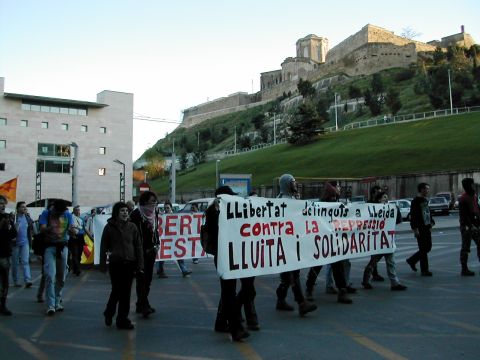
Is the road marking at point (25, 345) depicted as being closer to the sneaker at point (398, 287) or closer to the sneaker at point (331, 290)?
the sneaker at point (331, 290)

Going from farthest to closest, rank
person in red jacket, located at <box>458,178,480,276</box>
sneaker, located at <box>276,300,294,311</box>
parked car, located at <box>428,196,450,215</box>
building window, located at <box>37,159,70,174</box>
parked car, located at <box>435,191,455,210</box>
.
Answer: building window, located at <box>37,159,70,174</box> → parked car, located at <box>435,191,455,210</box> → parked car, located at <box>428,196,450,215</box> → person in red jacket, located at <box>458,178,480,276</box> → sneaker, located at <box>276,300,294,311</box>

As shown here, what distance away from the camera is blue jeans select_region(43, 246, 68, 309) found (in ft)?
26.7

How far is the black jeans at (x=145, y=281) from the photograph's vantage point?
767cm

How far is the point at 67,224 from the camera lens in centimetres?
849

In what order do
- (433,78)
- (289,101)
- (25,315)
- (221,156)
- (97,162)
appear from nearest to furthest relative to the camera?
(25,315) → (97,162) → (433,78) → (221,156) → (289,101)

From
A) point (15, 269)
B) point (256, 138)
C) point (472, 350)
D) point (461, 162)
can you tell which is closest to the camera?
point (472, 350)

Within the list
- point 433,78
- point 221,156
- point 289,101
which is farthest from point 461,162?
point 289,101

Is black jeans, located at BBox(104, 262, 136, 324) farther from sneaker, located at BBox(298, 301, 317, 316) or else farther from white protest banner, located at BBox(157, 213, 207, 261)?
white protest banner, located at BBox(157, 213, 207, 261)

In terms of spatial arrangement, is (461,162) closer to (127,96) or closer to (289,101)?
(127,96)

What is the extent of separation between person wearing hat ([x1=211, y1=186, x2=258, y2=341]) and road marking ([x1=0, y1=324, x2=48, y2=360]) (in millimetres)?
2112

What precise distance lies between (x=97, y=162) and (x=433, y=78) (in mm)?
63353

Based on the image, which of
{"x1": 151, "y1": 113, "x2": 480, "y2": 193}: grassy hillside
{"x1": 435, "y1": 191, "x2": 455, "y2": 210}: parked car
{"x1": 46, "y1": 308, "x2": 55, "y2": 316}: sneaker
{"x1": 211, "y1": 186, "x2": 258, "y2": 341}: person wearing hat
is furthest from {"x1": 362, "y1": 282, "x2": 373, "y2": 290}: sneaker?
{"x1": 151, "y1": 113, "x2": 480, "y2": 193}: grassy hillside

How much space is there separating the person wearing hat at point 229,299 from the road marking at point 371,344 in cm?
115

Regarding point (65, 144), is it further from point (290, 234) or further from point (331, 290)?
point (290, 234)
